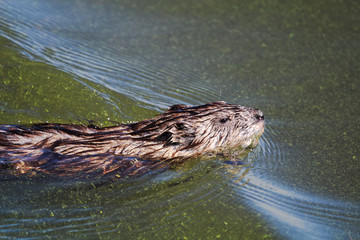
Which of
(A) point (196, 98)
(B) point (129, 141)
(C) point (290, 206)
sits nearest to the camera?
(C) point (290, 206)

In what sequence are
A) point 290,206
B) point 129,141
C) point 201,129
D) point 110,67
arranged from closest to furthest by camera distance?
point 290,206
point 129,141
point 201,129
point 110,67

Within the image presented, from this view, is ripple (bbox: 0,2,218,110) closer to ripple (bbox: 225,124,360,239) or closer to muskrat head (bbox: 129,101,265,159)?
muskrat head (bbox: 129,101,265,159)

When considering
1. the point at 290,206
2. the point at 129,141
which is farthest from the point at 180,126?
the point at 290,206

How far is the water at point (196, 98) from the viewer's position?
3.66 meters

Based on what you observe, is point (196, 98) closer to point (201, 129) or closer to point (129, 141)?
point (201, 129)

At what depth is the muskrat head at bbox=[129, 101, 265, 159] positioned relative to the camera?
4.50m

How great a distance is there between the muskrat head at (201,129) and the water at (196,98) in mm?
200

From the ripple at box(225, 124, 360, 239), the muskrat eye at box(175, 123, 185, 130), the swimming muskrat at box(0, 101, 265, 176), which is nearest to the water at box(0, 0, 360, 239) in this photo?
the ripple at box(225, 124, 360, 239)

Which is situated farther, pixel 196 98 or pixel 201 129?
pixel 196 98

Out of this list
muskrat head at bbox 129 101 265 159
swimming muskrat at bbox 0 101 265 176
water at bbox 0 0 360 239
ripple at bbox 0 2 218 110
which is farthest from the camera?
ripple at bbox 0 2 218 110

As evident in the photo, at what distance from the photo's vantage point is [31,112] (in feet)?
16.2

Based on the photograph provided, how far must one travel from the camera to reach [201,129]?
4.66m

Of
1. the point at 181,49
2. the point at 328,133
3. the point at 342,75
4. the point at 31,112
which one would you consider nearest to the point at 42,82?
the point at 31,112

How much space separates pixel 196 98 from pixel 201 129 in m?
1.20
